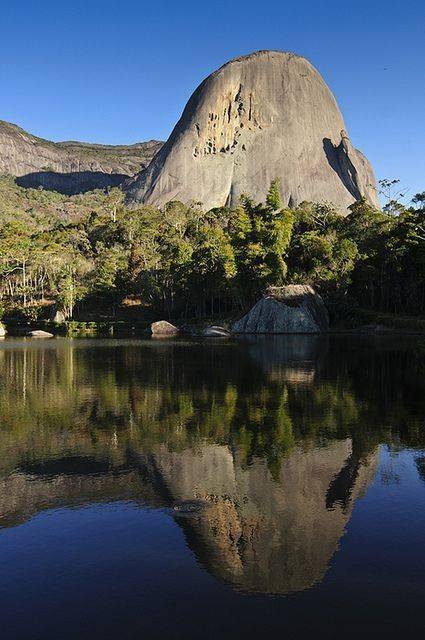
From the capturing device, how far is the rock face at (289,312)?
226 ft

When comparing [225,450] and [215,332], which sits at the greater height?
[215,332]

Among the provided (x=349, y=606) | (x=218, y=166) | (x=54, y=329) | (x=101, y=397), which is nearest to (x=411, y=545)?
(x=349, y=606)

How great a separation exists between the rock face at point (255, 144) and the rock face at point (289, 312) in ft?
323

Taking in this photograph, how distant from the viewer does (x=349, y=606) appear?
6.94 m

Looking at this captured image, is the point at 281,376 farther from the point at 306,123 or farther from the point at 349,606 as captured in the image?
the point at 306,123

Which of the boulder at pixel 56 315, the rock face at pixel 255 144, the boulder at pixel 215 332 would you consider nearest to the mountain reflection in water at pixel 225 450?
the boulder at pixel 215 332

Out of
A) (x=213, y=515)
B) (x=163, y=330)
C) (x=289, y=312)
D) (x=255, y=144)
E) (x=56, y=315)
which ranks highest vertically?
(x=255, y=144)

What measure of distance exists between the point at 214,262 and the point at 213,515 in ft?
232

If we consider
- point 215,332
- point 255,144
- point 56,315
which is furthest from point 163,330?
point 255,144

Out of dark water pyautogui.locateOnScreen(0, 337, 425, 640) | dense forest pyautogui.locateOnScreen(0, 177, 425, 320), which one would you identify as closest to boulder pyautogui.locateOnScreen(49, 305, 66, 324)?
dense forest pyautogui.locateOnScreen(0, 177, 425, 320)

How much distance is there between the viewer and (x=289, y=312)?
68.9 meters

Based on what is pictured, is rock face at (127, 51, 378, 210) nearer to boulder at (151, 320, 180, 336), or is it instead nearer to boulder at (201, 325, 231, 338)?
boulder at (151, 320, 180, 336)

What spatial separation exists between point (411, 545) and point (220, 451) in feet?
21.1

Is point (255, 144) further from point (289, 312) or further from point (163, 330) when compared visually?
point (289, 312)
